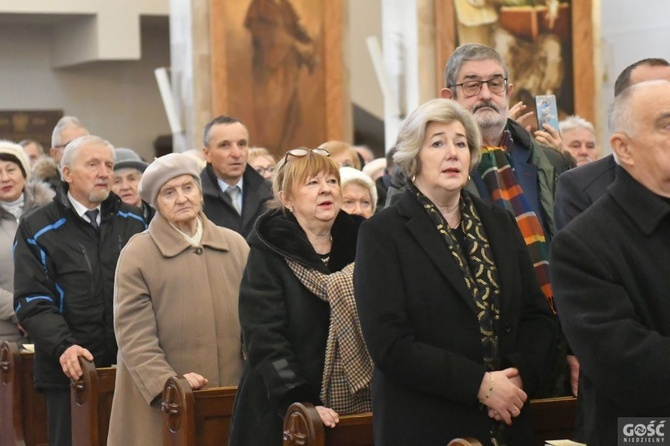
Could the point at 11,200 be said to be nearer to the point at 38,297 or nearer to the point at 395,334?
the point at 38,297

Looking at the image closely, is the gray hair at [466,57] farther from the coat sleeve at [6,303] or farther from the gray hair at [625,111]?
the coat sleeve at [6,303]

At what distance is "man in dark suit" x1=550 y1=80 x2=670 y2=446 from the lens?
3.22 meters

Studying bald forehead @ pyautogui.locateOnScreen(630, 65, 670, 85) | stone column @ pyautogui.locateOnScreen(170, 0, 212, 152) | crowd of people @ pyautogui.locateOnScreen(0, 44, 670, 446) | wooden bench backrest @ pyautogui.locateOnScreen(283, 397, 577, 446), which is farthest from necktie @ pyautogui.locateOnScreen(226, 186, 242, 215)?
stone column @ pyautogui.locateOnScreen(170, 0, 212, 152)

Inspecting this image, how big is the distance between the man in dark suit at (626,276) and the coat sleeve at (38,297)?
145 inches

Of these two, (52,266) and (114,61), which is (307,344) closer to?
(52,266)

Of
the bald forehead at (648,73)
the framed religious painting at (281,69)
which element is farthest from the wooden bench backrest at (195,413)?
the framed religious painting at (281,69)

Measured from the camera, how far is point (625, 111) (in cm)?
339

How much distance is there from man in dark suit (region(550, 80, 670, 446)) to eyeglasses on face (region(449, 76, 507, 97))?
4.45 ft

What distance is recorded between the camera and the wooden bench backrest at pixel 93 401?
20.6 feet

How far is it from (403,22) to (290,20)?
128cm

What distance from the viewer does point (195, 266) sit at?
5719 mm

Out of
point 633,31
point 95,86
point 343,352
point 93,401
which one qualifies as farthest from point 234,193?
point 95,86

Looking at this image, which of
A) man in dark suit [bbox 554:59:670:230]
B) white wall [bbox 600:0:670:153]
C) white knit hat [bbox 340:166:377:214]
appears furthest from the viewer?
white wall [bbox 600:0:670:153]

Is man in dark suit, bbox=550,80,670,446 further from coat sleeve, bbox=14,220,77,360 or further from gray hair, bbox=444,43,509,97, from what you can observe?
coat sleeve, bbox=14,220,77,360
